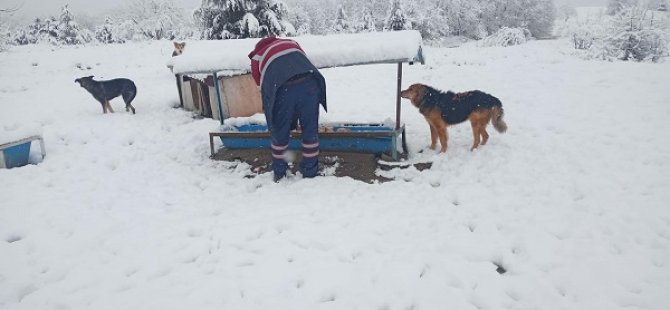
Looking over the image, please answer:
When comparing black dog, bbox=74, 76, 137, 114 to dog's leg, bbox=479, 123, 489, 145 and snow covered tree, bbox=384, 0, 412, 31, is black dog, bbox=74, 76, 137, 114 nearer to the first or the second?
dog's leg, bbox=479, 123, 489, 145

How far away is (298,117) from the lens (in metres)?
5.43

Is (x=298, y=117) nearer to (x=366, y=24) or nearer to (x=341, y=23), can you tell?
(x=366, y=24)

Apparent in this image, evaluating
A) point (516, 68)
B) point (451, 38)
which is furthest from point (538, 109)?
point (451, 38)

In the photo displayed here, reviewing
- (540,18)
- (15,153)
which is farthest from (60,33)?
(540,18)

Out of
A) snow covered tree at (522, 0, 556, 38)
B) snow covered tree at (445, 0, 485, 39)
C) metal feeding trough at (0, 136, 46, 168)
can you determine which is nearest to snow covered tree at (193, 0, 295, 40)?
metal feeding trough at (0, 136, 46, 168)

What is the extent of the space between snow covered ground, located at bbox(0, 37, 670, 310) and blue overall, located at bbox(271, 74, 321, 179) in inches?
11.5

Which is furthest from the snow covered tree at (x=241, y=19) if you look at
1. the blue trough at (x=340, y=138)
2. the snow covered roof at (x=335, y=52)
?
the blue trough at (x=340, y=138)

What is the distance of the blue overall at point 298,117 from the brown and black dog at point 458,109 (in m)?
1.64

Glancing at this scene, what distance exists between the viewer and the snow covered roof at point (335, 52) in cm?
532

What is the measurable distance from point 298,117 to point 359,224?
199cm

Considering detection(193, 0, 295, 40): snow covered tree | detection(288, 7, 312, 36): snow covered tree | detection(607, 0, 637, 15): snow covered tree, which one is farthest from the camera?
detection(288, 7, 312, 36): snow covered tree

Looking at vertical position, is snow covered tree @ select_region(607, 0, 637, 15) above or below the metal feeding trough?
above

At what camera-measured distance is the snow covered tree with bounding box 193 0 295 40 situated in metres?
13.8

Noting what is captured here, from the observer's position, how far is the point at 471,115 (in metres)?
Answer: 5.87
